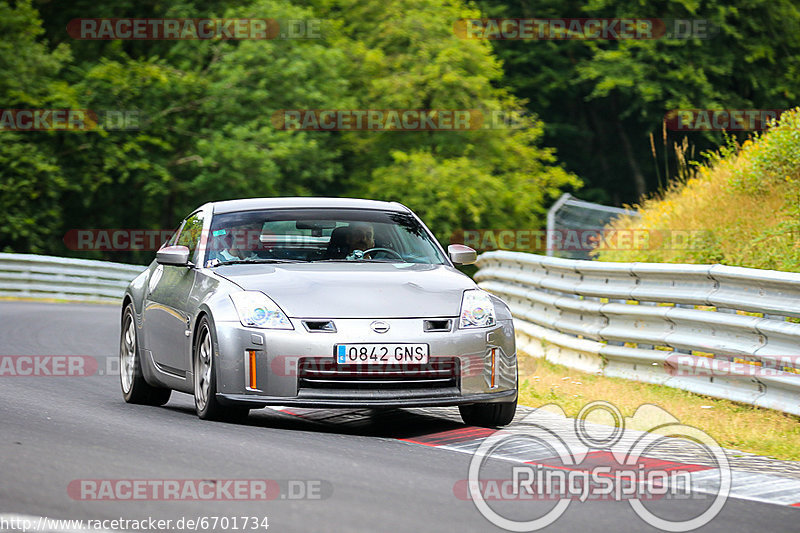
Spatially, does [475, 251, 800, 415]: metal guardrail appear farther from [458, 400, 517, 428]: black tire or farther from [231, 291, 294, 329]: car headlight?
[231, 291, 294, 329]: car headlight

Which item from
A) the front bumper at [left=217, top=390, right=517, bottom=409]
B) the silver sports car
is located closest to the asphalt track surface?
the front bumper at [left=217, top=390, right=517, bottom=409]

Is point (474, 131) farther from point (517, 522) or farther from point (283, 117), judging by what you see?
point (517, 522)

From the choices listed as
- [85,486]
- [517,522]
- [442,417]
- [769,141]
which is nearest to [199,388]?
[442,417]

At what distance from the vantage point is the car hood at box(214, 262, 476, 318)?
8227 millimetres

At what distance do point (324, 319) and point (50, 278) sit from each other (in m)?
21.8

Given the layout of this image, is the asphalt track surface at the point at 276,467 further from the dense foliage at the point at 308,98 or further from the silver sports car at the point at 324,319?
the dense foliage at the point at 308,98

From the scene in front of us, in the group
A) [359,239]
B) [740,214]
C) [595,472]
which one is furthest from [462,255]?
[740,214]

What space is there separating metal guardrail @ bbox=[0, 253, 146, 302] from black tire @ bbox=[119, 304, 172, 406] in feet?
59.9

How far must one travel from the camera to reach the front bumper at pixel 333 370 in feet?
26.5

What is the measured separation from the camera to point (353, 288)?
843 centimetres

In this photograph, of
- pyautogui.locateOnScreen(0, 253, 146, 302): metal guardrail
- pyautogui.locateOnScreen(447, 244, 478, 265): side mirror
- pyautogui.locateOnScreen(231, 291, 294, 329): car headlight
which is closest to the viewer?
pyautogui.locateOnScreen(231, 291, 294, 329): car headlight

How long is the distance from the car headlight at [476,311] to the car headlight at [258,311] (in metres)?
1.16

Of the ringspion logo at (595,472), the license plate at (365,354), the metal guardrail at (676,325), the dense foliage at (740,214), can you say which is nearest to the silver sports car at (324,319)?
the license plate at (365,354)

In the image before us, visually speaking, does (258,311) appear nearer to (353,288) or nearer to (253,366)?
(253,366)
